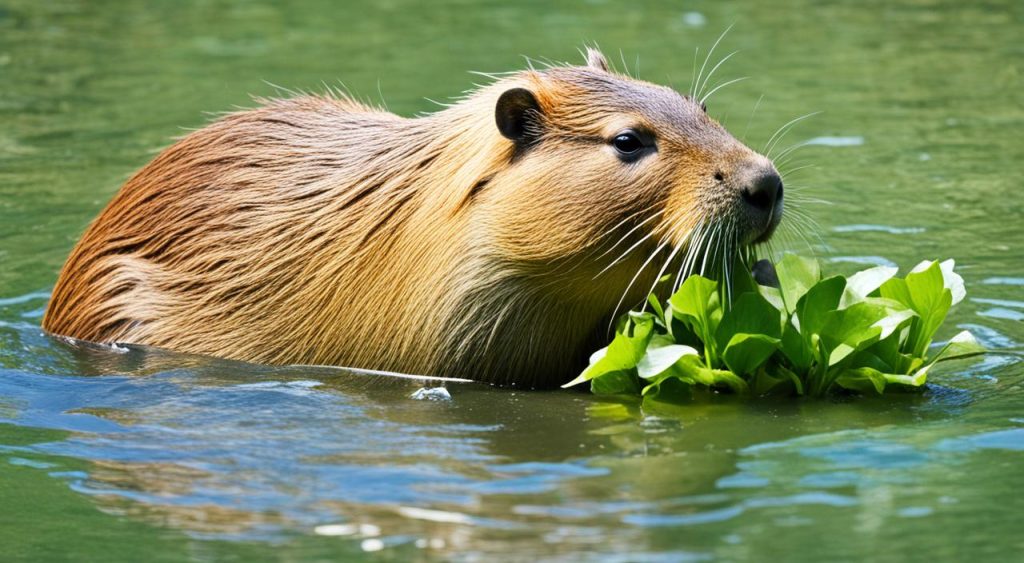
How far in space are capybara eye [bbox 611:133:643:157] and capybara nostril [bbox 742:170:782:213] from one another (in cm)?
57

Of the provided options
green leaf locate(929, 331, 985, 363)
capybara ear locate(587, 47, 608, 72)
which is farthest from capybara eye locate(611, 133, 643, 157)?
green leaf locate(929, 331, 985, 363)

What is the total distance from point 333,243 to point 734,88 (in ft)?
23.7

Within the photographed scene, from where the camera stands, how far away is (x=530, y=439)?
648 cm

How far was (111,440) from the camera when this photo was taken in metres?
6.49

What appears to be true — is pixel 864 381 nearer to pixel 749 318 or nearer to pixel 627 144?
pixel 749 318

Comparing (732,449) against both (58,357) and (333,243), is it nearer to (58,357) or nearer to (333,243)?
(333,243)

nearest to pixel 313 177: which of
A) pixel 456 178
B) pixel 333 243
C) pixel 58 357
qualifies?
pixel 333 243

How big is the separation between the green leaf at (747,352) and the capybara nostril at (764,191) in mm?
532

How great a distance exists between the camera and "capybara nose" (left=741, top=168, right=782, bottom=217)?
6641 millimetres

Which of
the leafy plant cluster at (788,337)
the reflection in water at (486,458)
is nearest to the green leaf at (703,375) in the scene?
the leafy plant cluster at (788,337)

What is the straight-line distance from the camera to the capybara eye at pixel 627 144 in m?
7.02

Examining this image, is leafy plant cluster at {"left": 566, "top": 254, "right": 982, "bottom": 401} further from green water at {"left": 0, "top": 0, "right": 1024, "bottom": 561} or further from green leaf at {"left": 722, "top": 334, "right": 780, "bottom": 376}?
green water at {"left": 0, "top": 0, "right": 1024, "bottom": 561}

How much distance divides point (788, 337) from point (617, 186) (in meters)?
0.96

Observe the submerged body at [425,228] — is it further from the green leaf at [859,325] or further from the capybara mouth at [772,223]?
the green leaf at [859,325]
